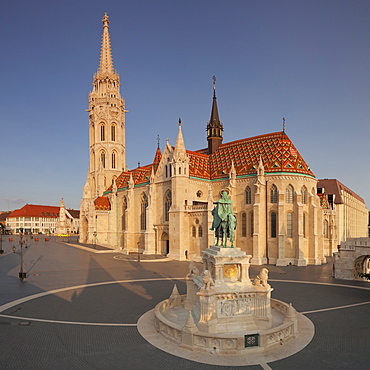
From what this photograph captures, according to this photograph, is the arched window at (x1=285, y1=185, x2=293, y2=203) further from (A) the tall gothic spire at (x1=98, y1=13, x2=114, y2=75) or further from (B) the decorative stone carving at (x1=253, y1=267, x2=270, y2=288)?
(A) the tall gothic spire at (x1=98, y1=13, x2=114, y2=75)

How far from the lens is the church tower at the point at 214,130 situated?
5341cm

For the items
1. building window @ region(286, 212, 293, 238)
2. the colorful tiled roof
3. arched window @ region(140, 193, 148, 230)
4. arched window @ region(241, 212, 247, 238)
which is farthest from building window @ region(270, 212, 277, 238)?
the colorful tiled roof

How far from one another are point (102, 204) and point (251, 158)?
106 feet

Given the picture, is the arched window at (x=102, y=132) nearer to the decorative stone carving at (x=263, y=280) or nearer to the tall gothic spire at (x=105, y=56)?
the tall gothic spire at (x=105, y=56)

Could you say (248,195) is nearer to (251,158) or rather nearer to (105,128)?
(251,158)

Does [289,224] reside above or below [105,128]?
below

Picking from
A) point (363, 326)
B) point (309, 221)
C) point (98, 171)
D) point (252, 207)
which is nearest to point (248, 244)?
point (252, 207)

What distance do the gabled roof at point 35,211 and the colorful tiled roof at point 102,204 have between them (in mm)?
67862

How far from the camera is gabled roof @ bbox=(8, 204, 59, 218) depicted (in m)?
117

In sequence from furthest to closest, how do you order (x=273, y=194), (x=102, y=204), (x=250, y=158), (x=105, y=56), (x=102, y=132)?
(x=105, y=56), (x=102, y=132), (x=102, y=204), (x=250, y=158), (x=273, y=194)

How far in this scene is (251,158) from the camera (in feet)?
147

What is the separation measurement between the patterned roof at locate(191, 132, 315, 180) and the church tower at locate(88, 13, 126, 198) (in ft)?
93.2

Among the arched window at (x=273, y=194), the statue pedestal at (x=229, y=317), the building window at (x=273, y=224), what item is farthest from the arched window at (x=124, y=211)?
the statue pedestal at (x=229, y=317)

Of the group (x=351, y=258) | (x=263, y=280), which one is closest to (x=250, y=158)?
(x=351, y=258)
